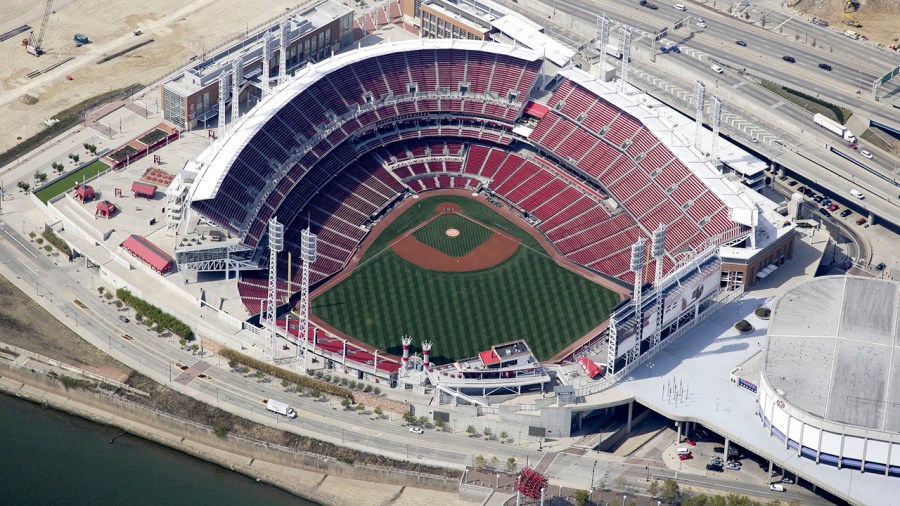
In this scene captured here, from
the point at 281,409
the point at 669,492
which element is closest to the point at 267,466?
the point at 281,409

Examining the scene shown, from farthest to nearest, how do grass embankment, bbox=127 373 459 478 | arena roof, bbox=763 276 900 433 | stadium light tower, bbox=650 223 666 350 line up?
stadium light tower, bbox=650 223 666 350
grass embankment, bbox=127 373 459 478
arena roof, bbox=763 276 900 433

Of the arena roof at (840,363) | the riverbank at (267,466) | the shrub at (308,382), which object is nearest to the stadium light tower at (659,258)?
the arena roof at (840,363)

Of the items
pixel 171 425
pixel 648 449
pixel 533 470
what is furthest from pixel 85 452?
pixel 648 449

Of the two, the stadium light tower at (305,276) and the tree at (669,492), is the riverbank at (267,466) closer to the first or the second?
the stadium light tower at (305,276)

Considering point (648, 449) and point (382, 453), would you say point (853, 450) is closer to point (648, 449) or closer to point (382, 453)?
point (648, 449)

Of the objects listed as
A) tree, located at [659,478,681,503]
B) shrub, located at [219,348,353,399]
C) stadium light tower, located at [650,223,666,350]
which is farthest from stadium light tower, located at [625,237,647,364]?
shrub, located at [219,348,353,399]

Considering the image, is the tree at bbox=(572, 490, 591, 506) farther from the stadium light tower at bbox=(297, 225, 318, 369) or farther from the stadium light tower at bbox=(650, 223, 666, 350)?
the stadium light tower at bbox=(297, 225, 318, 369)
